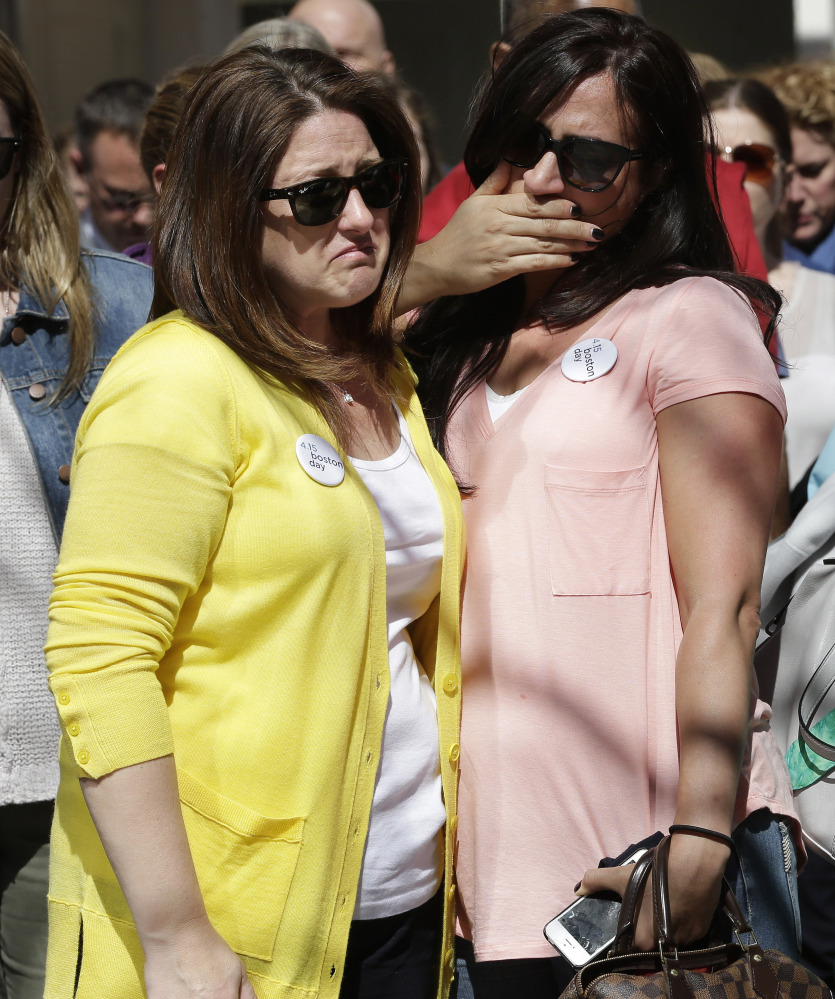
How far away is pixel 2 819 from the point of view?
2.13 m

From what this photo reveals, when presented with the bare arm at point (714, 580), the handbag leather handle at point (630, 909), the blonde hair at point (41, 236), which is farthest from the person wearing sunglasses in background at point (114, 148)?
the handbag leather handle at point (630, 909)

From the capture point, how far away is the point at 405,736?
1.75m

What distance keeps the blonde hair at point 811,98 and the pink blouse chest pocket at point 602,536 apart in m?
3.28

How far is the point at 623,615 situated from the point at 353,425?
0.55 meters

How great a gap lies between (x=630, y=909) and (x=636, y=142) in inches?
50.5

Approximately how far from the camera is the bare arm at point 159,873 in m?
1.44

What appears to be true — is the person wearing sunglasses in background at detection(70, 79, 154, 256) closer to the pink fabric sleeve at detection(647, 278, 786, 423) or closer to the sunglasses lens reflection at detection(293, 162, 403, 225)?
the sunglasses lens reflection at detection(293, 162, 403, 225)

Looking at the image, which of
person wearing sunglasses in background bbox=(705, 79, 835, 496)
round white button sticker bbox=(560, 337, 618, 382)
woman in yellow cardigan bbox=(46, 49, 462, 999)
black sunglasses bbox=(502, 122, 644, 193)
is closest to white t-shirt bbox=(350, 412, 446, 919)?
woman in yellow cardigan bbox=(46, 49, 462, 999)

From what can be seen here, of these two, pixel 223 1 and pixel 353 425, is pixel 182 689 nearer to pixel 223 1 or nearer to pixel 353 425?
pixel 353 425

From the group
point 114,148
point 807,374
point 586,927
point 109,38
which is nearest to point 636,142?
Result: point 586,927

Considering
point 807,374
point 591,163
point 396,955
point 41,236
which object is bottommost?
point 396,955

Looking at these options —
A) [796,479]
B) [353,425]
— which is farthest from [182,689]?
[796,479]

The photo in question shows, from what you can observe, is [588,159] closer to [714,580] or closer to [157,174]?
[714,580]

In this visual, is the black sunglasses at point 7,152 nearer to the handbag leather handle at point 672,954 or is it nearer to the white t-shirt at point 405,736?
the white t-shirt at point 405,736
